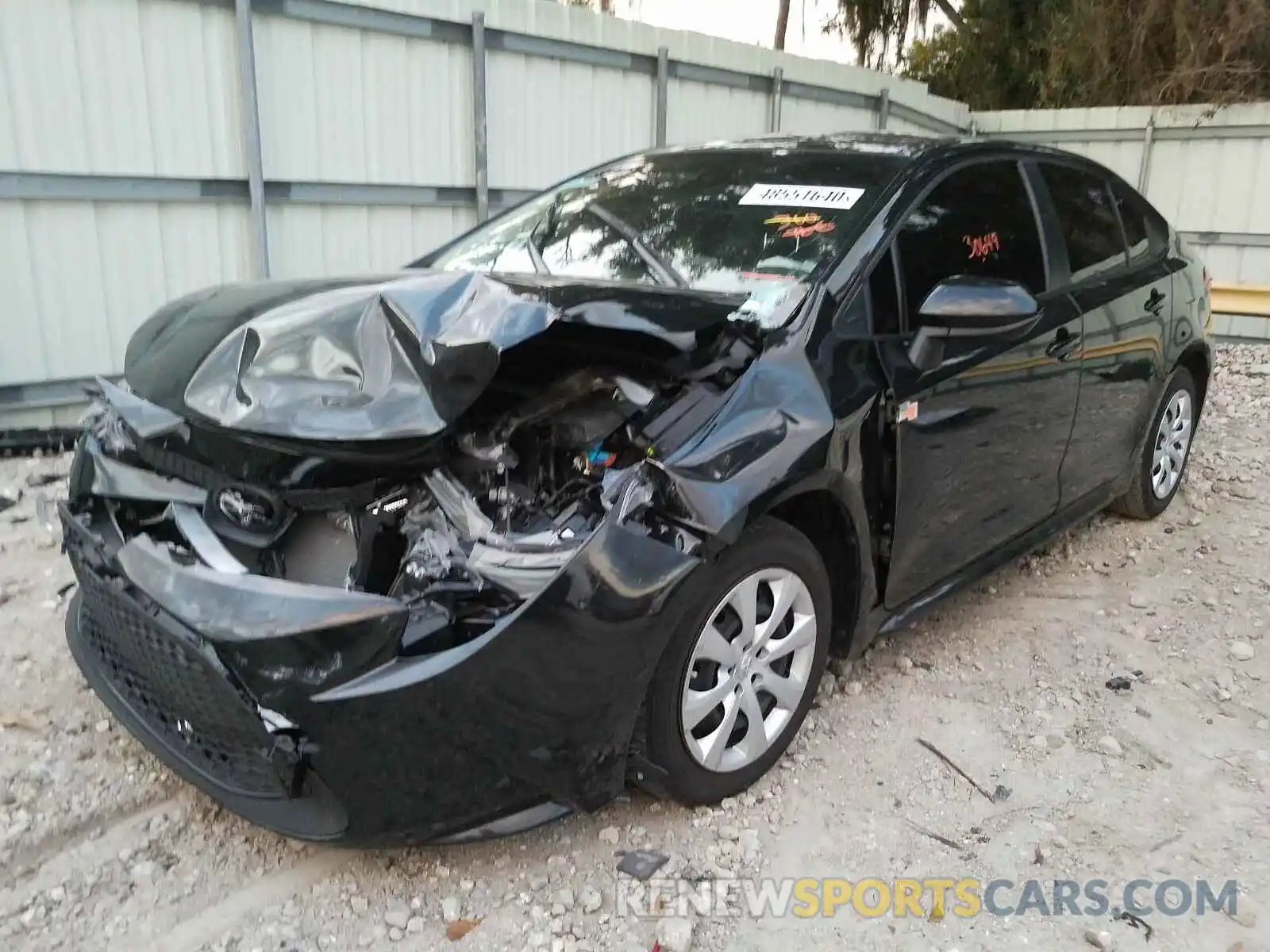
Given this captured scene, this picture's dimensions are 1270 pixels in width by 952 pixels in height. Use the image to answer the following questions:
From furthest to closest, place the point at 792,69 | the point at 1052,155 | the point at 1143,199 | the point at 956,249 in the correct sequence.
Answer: the point at 792,69, the point at 1143,199, the point at 1052,155, the point at 956,249

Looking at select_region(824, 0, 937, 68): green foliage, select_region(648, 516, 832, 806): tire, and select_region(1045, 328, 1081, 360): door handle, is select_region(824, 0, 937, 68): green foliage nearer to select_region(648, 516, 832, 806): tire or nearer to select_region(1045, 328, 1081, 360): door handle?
select_region(1045, 328, 1081, 360): door handle

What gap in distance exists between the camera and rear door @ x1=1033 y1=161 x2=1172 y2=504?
12.2ft

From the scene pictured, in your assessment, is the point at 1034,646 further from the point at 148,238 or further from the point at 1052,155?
the point at 148,238

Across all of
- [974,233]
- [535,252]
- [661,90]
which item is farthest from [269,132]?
[974,233]

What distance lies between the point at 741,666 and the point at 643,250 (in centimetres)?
138

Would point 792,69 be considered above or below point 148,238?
above

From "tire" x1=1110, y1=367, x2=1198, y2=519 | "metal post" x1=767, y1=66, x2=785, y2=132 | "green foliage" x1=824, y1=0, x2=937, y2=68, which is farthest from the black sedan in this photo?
"green foliage" x1=824, y1=0, x2=937, y2=68

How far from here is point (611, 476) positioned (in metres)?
2.27

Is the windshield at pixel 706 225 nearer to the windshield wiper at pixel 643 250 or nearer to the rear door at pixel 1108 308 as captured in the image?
the windshield wiper at pixel 643 250

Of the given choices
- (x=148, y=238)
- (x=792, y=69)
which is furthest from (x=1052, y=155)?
(x=792, y=69)

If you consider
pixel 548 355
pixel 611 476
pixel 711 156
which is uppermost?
pixel 711 156

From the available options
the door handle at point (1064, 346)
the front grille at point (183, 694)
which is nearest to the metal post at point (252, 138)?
the front grille at point (183, 694)

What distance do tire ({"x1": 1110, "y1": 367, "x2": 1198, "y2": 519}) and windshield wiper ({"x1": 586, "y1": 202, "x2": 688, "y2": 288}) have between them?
256 centimetres

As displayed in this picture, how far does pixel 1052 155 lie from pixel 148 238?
186 inches
